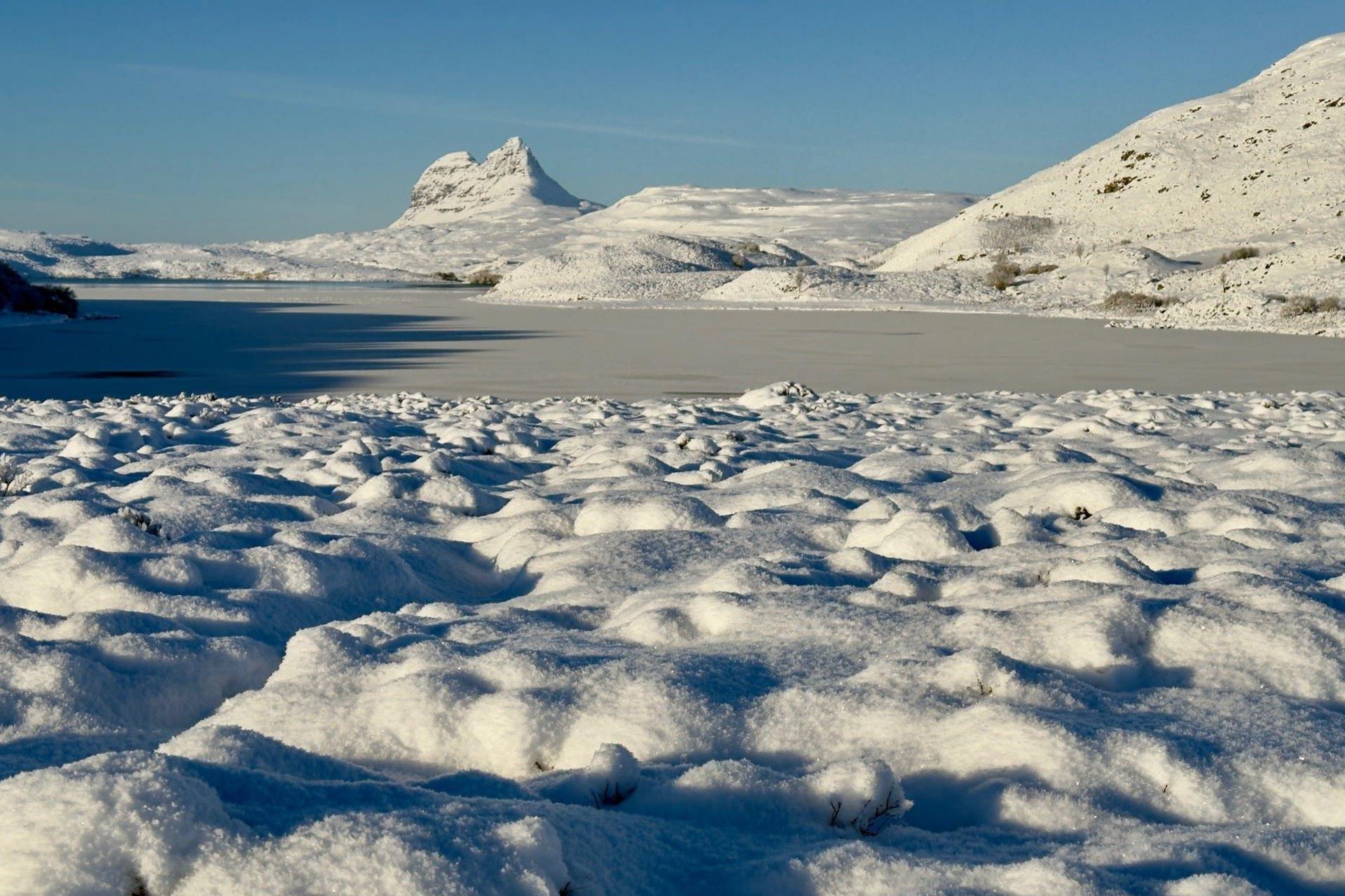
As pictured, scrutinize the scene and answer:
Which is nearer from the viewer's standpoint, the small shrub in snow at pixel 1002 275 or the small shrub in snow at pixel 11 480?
the small shrub in snow at pixel 11 480

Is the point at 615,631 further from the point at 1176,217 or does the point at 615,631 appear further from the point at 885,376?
the point at 1176,217

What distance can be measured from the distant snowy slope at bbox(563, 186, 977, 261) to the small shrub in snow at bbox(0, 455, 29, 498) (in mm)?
98959

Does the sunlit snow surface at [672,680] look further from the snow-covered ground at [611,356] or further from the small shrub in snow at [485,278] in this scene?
the small shrub in snow at [485,278]

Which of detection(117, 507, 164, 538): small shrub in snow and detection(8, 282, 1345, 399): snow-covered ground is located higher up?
detection(117, 507, 164, 538): small shrub in snow

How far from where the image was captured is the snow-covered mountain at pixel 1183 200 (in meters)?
42.8

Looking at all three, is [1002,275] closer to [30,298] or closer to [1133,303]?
[1133,303]

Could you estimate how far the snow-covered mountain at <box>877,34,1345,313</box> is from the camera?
141ft

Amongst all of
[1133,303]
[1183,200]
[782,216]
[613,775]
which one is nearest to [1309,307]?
[1133,303]

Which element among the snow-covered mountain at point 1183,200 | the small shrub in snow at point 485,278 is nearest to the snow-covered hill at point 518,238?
the small shrub in snow at point 485,278

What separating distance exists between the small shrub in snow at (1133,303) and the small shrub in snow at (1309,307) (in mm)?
6286

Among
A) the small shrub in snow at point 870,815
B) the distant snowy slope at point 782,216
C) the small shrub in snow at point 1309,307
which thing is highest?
the distant snowy slope at point 782,216

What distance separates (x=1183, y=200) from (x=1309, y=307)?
106 feet

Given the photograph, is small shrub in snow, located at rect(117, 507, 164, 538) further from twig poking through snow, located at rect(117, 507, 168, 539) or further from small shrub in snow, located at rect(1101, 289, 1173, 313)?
small shrub in snow, located at rect(1101, 289, 1173, 313)

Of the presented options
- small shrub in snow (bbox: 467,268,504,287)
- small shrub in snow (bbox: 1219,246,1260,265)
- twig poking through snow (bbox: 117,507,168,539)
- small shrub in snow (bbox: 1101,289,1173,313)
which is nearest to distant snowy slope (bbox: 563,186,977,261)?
small shrub in snow (bbox: 467,268,504,287)
